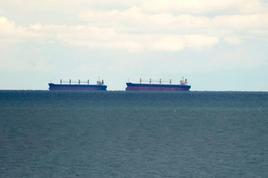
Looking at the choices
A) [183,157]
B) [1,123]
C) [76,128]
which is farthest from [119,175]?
[1,123]

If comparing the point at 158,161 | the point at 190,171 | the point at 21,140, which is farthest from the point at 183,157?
the point at 21,140

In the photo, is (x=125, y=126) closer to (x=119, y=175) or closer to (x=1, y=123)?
(x=1, y=123)

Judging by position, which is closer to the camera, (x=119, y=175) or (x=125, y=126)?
Answer: (x=119, y=175)

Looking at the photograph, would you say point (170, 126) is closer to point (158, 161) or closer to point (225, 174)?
point (158, 161)

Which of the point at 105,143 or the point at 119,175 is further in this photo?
the point at 105,143

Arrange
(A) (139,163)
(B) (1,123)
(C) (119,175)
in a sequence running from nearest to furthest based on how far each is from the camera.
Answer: (C) (119,175) < (A) (139,163) < (B) (1,123)

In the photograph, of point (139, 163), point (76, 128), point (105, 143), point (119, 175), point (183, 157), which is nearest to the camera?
point (119, 175)

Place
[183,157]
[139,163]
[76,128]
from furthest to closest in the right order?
[76,128], [183,157], [139,163]

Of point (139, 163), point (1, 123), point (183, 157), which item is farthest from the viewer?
point (1, 123)
